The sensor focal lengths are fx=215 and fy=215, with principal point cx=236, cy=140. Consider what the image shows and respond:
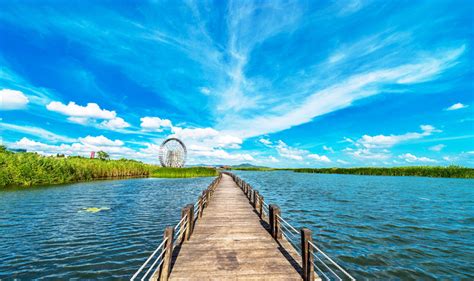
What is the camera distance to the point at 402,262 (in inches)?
352

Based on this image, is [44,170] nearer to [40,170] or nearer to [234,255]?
[40,170]

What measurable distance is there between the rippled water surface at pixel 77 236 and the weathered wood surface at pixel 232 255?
8.41 ft

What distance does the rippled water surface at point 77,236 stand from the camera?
804cm

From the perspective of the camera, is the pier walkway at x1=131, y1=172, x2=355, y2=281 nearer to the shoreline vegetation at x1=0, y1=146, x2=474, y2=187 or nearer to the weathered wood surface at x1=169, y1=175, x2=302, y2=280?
the weathered wood surface at x1=169, y1=175, x2=302, y2=280

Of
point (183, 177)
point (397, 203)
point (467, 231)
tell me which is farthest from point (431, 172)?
point (183, 177)

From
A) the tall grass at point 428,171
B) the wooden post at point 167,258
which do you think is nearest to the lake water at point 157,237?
the wooden post at point 167,258

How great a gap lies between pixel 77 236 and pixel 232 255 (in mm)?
9292

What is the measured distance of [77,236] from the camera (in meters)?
11.2

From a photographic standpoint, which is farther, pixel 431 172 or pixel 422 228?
pixel 431 172

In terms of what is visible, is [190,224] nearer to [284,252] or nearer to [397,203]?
[284,252]

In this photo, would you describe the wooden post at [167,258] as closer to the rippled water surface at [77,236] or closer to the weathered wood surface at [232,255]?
the weathered wood surface at [232,255]

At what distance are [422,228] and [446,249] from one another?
3703mm

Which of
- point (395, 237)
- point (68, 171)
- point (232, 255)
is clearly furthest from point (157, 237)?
point (68, 171)

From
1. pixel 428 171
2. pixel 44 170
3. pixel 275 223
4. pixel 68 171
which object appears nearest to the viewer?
pixel 275 223
